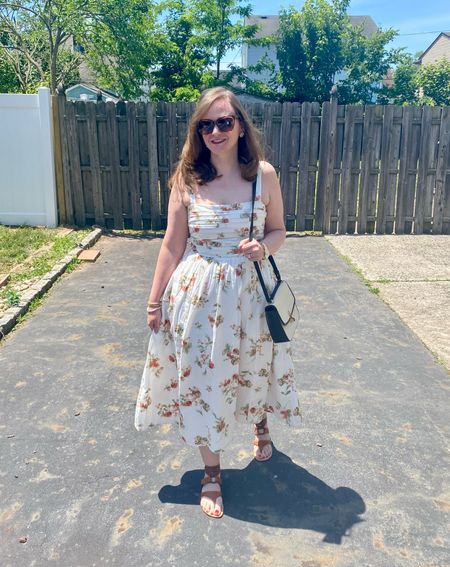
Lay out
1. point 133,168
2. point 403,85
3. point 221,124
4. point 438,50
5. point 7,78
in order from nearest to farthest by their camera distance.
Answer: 1. point 221,124
2. point 133,168
3. point 7,78
4. point 403,85
5. point 438,50

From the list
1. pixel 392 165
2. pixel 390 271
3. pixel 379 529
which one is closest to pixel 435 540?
pixel 379 529

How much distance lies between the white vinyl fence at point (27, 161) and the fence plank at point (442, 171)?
19.5ft

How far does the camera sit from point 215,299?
243cm

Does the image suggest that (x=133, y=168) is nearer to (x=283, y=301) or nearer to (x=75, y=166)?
(x=75, y=166)

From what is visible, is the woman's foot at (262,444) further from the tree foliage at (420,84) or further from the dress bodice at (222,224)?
the tree foliage at (420,84)

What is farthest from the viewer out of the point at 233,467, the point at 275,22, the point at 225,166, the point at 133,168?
the point at 275,22

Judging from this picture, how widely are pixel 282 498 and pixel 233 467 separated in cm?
35

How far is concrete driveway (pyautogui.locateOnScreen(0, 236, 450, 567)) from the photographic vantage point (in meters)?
2.37

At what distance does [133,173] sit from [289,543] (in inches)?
270

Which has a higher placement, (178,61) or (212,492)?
(178,61)

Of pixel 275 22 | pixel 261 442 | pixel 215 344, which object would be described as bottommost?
pixel 261 442

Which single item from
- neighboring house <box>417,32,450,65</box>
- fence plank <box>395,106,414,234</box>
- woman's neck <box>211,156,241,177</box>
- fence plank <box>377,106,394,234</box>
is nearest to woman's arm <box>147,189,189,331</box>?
woman's neck <box>211,156,241,177</box>

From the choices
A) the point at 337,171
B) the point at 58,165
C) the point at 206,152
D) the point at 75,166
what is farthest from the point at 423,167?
the point at 206,152

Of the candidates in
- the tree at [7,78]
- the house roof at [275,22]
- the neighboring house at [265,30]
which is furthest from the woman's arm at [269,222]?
the house roof at [275,22]
